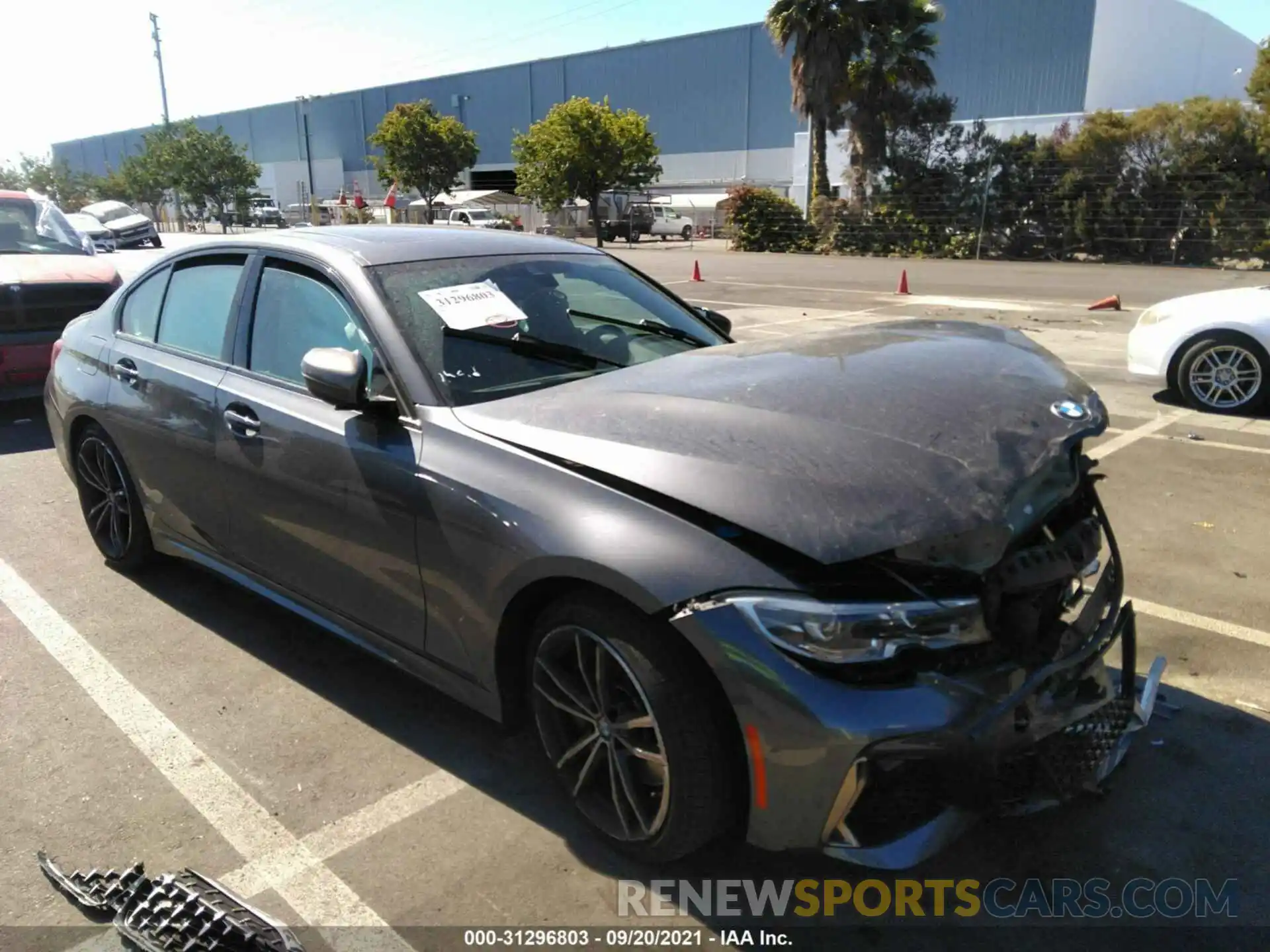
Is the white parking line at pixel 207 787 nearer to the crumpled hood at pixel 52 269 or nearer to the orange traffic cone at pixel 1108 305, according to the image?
the crumpled hood at pixel 52 269

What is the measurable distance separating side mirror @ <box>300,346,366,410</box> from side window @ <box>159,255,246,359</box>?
1020mm

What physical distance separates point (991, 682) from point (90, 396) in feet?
13.5

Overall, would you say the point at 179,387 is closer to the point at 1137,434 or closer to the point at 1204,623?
the point at 1204,623

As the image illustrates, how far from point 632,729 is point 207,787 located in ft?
4.94

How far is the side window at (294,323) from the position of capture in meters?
3.21

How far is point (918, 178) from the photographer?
3206 centimetres

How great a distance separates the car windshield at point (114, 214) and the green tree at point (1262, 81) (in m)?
36.7

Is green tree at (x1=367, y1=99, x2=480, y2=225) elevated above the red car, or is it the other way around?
green tree at (x1=367, y1=99, x2=480, y2=225)

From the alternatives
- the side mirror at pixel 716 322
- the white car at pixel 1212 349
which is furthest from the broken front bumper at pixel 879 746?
the white car at pixel 1212 349

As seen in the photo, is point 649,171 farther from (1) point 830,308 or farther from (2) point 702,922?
(2) point 702,922

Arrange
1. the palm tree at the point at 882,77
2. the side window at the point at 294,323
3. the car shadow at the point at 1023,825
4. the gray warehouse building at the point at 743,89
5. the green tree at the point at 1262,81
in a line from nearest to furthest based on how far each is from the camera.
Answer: the car shadow at the point at 1023,825, the side window at the point at 294,323, the green tree at the point at 1262,81, the palm tree at the point at 882,77, the gray warehouse building at the point at 743,89

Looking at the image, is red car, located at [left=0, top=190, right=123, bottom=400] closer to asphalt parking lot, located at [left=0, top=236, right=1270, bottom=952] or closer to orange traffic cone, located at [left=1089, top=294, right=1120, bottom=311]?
asphalt parking lot, located at [left=0, top=236, right=1270, bottom=952]

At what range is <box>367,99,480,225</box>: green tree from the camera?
189 ft

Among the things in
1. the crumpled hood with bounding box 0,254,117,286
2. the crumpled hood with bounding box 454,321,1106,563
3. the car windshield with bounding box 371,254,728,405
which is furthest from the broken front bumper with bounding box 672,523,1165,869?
the crumpled hood with bounding box 0,254,117,286
